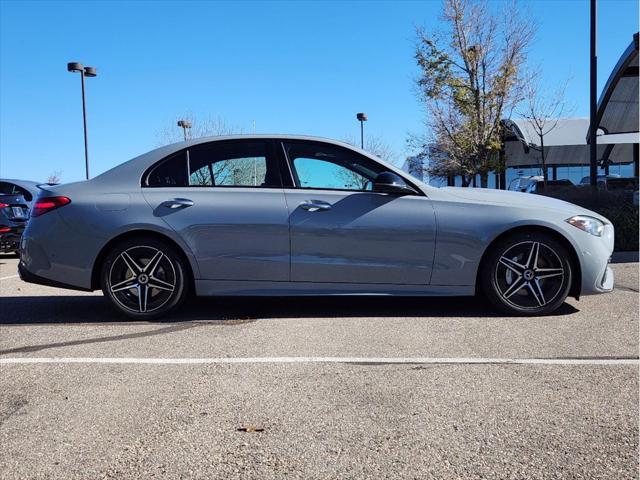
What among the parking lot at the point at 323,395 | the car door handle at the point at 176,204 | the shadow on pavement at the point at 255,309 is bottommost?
the parking lot at the point at 323,395

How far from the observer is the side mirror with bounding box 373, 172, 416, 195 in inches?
195

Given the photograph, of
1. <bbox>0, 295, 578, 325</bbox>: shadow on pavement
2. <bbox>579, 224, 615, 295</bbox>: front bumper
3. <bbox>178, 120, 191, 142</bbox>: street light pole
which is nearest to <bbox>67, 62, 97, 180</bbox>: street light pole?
<bbox>178, 120, 191, 142</bbox>: street light pole

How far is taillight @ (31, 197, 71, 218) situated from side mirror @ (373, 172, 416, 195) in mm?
2645

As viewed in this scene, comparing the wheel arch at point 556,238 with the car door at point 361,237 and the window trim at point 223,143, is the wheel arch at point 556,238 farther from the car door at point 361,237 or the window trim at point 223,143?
the window trim at point 223,143

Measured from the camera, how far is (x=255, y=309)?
5.60 meters

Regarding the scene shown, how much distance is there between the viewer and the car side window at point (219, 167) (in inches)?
205

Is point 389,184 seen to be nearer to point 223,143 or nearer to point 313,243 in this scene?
point 313,243

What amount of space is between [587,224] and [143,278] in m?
3.82

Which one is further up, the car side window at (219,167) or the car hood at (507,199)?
the car side window at (219,167)

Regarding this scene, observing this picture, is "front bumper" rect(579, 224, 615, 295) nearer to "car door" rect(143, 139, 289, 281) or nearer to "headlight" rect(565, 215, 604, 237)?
"headlight" rect(565, 215, 604, 237)

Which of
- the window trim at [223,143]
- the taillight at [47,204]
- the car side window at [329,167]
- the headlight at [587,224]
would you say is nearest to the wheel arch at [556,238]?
the headlight at [587,224]

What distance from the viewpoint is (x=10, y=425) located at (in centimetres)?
288

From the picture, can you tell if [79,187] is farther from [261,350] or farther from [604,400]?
[604,400]

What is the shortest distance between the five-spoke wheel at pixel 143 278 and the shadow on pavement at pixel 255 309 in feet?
0.56
